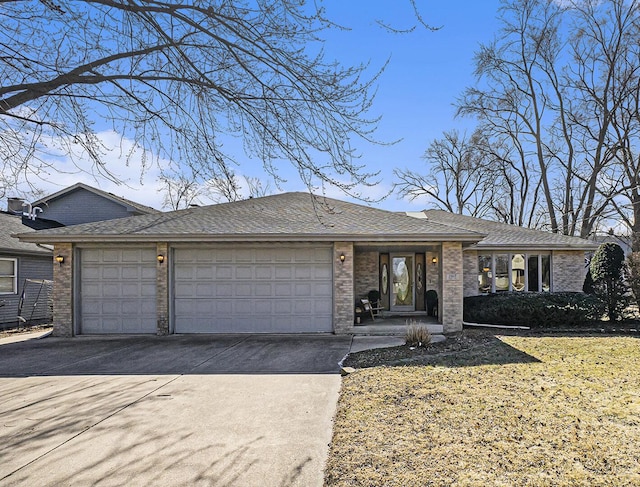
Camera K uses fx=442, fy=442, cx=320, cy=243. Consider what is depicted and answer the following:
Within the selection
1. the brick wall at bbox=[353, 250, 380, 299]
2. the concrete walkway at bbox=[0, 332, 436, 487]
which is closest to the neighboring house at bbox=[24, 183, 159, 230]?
the brick wall at bbox=[353, 250, 380, 299]

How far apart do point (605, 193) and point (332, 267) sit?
21.0 m

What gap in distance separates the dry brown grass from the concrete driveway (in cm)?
47

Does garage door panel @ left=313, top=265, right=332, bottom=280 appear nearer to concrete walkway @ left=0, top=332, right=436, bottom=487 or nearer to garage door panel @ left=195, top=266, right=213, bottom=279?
concrete walkway @ left=0, top=332, right=436, bottom=487

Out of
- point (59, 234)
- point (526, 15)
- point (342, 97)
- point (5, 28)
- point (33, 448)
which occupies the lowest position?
point (33, 448)

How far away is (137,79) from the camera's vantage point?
5.11 metres

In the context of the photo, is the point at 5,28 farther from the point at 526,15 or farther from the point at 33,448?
the point at 526,15

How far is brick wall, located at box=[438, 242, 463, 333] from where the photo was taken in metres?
11.6

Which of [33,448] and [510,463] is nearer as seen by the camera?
[510,463]

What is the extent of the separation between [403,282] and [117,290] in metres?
9.13

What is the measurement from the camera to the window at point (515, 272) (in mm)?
15328

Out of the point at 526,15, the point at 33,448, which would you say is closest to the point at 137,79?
the point at 33,448

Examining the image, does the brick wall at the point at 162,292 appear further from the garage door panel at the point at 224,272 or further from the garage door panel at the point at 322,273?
the garage door panel at the point at 322,273

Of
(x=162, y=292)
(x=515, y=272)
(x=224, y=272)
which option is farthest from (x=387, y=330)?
(x=515, y=272)

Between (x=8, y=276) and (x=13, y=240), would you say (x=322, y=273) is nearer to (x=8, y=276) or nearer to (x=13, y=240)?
(x=8, y=276)
